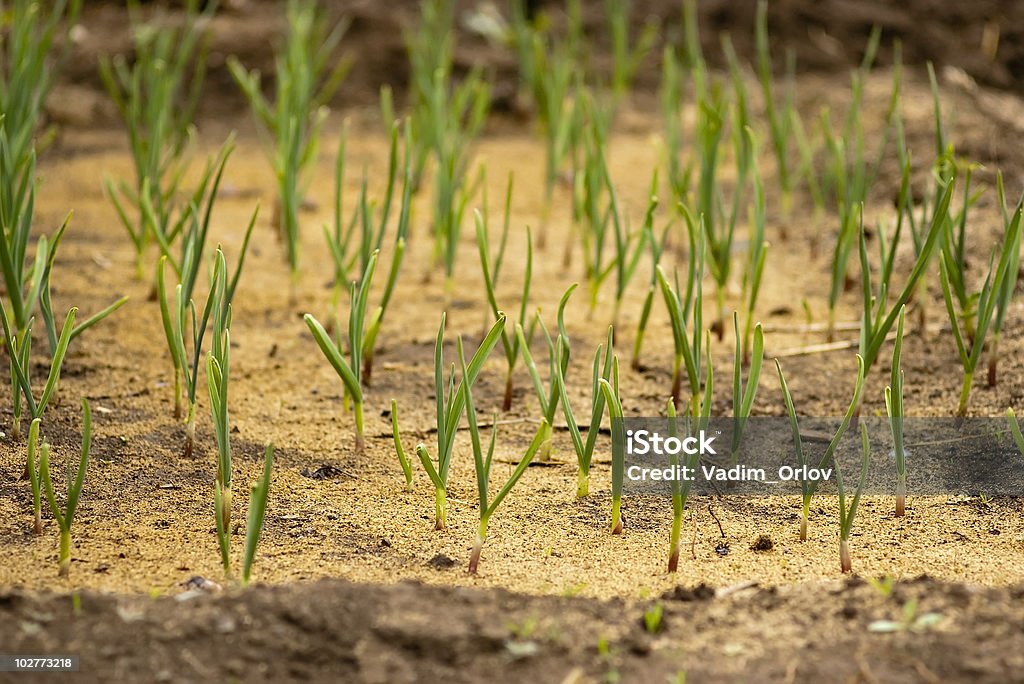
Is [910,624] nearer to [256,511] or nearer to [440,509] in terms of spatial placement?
[440,509]

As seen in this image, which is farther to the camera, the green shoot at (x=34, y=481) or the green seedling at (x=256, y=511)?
the green shoot at (x=34, y=481)

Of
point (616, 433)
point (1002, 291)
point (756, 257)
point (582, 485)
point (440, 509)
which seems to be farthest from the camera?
point (756, 257)

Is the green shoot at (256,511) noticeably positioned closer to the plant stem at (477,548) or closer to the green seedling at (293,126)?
the plant stem at (477,548)

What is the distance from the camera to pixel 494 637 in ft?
4.91

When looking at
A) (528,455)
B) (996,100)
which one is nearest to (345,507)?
(528,455)

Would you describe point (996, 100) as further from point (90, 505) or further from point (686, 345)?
point (90, 505)

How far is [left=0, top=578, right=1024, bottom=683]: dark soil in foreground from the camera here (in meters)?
1.44

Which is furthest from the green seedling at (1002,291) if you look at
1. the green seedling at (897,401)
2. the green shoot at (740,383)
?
the green shoot at (740,383)
